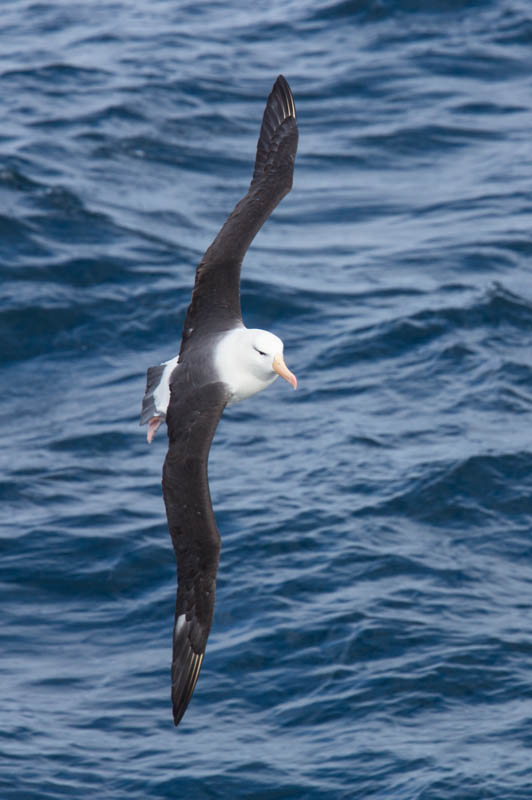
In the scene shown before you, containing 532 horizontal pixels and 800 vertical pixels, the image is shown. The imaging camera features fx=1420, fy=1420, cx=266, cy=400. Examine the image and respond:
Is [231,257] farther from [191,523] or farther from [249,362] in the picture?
[191,523]

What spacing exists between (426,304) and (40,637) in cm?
720

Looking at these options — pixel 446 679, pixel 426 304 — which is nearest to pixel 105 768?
pixel 446 679

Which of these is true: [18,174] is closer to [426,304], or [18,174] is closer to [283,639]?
[426,304]

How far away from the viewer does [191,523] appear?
9906 millimetres

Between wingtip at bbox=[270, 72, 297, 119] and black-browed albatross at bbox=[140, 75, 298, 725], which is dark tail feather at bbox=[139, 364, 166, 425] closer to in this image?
black-browed albatross at bbox=[140, 75, 298, 725]

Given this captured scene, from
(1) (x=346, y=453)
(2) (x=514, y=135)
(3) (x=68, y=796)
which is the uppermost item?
(2) (x=514, y=135)

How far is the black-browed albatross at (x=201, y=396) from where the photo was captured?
995cm

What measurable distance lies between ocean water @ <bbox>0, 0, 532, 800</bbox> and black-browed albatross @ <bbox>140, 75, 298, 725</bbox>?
266 cm

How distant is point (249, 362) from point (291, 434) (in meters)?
6.05

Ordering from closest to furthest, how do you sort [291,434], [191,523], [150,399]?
[191,523] → [150,399] → [291,434]

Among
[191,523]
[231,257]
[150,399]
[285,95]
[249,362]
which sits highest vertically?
[285,95]

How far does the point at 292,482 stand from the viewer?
15812 millimetres

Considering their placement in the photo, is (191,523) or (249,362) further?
(249,362)

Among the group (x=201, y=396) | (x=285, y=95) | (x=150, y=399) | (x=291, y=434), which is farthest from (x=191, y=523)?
(x=291, y=434)
